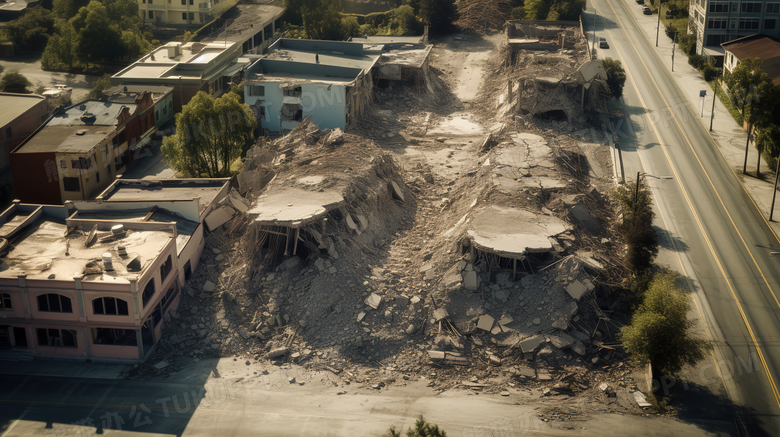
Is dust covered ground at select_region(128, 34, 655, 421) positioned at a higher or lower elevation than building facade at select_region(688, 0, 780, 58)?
lower

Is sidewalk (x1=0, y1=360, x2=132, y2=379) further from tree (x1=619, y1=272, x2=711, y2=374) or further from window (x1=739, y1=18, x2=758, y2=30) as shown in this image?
window (x1=739, y1=18, x2=758, y2=30)

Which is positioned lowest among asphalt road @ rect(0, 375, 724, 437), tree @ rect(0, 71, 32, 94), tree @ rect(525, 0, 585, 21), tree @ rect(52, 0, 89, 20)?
asphalt road @ rect(0, 375, 724, 437)

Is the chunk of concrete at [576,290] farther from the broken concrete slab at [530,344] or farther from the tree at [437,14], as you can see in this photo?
the tree at [437,14]

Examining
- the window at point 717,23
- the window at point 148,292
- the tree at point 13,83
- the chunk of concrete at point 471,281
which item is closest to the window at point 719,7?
the window at point 717,23

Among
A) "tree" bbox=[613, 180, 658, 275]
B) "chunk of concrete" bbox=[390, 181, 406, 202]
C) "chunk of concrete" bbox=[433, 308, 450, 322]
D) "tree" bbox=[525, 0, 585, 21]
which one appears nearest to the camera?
"chunk of concrete" bbox=[433, 308, 450, 322]

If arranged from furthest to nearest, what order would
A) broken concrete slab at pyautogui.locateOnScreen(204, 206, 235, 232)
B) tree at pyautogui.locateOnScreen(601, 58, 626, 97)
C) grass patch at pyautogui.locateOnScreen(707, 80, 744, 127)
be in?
tree at pyautogui.locateOnScreen(601, 58, 626, 97) < grass patch at pyautogui.locateOnScreen(707, 80, 744, 127) < broken concrete slab at pyautogui.locateOnScreen(204, 206, 235, 232)

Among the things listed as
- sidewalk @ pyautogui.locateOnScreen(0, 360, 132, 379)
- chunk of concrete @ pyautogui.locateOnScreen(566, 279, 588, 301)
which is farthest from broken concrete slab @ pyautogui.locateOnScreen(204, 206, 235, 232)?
chunk of concrete @ pyautogui.locateOnScreen(566, 279, 588, 301)
